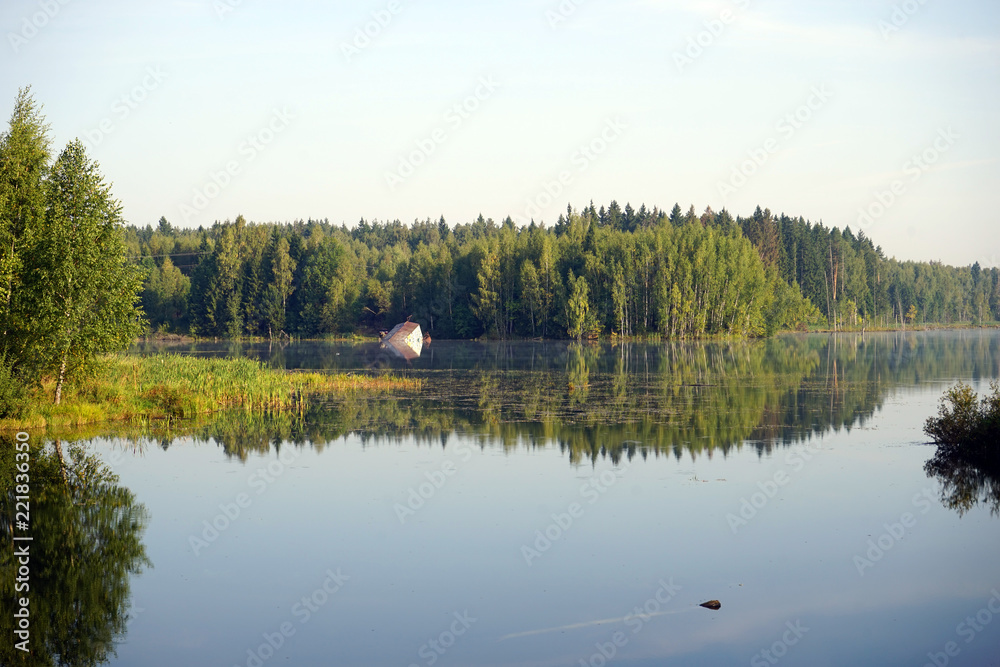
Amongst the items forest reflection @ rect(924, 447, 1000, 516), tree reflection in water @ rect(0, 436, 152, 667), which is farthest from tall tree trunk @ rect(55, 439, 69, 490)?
forest reflection @ rect(924, 447, 1000, 516)

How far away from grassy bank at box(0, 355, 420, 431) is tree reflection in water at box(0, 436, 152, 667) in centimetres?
554

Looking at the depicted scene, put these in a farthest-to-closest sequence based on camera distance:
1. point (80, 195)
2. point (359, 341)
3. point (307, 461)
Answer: point (359, 341)
point (80, 195)
point (307, 461)

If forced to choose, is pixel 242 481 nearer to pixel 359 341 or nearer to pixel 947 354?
pixel 947 354

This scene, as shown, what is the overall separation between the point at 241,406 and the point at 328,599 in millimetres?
19976

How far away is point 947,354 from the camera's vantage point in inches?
2254

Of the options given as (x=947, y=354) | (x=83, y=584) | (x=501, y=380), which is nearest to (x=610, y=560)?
(x=83, y=584)

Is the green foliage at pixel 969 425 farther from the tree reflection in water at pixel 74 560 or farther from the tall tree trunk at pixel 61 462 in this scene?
the tall tree trunk at pixel 61 462

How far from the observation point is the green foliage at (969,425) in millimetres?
17750

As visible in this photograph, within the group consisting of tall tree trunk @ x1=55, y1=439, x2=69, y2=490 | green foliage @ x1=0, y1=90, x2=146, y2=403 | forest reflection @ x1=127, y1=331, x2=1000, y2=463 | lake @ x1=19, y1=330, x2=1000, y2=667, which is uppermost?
green foliage @ x1=0, y1=90, x2=146, y2=403

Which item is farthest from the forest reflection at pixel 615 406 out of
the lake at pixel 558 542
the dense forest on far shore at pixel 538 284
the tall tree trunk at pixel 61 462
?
the dense forest on far shore at pixel 538 284

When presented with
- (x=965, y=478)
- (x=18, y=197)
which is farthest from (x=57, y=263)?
(x=965, y=478)

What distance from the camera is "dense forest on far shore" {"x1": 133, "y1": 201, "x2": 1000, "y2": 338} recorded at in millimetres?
85812

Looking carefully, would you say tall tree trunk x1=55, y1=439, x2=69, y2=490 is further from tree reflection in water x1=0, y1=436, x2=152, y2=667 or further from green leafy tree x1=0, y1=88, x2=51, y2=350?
green leafy tree x1=0, y1=88, x2=51, y2=350

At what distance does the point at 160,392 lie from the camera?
27969 mm
